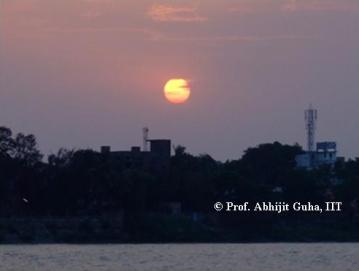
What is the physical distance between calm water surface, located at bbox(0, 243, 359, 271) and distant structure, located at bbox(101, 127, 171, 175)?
31156 millimetres

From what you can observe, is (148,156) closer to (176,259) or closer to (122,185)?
(122,185)

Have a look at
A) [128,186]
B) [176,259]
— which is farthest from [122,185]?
[176,259]

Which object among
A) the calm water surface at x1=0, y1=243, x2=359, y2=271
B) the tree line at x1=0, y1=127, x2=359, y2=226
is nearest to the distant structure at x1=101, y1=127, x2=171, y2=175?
the tree line at x1=0, y1=127, x2=359, y2=226

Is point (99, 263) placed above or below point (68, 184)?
below

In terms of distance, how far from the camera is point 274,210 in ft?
399

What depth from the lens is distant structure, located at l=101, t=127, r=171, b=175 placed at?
433 ft

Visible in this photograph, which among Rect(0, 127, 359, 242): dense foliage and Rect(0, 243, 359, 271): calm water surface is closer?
Rect(0, 243, 359, 271): calm water surface

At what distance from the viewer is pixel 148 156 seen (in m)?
138

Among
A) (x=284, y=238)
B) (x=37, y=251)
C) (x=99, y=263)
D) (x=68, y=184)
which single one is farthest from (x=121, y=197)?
(x=99, y=263)

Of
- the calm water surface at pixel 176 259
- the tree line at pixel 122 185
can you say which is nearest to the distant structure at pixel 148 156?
the tree line at pixel 122 185

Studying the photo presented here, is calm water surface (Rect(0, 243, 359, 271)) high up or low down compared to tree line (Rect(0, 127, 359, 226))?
down

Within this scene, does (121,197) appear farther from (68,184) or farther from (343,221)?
(343,221)

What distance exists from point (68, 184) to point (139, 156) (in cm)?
2228

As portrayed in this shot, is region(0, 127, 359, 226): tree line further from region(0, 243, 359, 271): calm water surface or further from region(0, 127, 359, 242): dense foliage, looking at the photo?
region(0, 243, 359, 271): calm water surface
